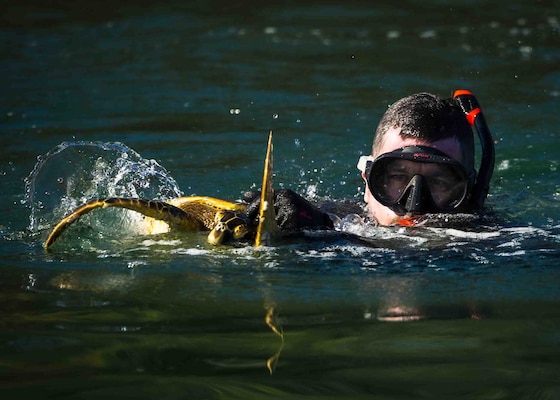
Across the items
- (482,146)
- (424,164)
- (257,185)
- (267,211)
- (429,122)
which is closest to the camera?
(267,211)

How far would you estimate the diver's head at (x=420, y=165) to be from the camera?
482cm

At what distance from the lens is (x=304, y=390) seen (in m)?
3.07

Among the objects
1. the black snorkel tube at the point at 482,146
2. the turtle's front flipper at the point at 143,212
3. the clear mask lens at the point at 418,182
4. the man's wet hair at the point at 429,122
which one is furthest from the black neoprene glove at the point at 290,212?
the black snorkel tube at the point at 482,146

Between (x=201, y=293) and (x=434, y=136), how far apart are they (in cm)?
154

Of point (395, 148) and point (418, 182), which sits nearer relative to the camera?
point (418, 182)

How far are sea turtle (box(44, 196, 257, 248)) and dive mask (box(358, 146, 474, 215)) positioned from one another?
25.6 inches

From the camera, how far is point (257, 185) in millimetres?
6711

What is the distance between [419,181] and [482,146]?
1.85ft

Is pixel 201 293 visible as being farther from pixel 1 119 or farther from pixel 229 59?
pixel 229 59

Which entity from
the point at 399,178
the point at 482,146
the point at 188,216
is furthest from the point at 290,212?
the point at 482,146

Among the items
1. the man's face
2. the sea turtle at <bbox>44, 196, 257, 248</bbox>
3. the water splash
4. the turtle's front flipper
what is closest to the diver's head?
the man's face

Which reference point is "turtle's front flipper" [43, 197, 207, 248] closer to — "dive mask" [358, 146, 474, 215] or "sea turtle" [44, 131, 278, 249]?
"sea turtle" [44, 131, 278, 249]

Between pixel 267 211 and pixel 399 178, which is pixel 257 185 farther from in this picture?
pixel 267 211

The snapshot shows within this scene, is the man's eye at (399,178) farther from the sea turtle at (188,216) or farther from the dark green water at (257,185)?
A: the sea turtle at (188,216)
